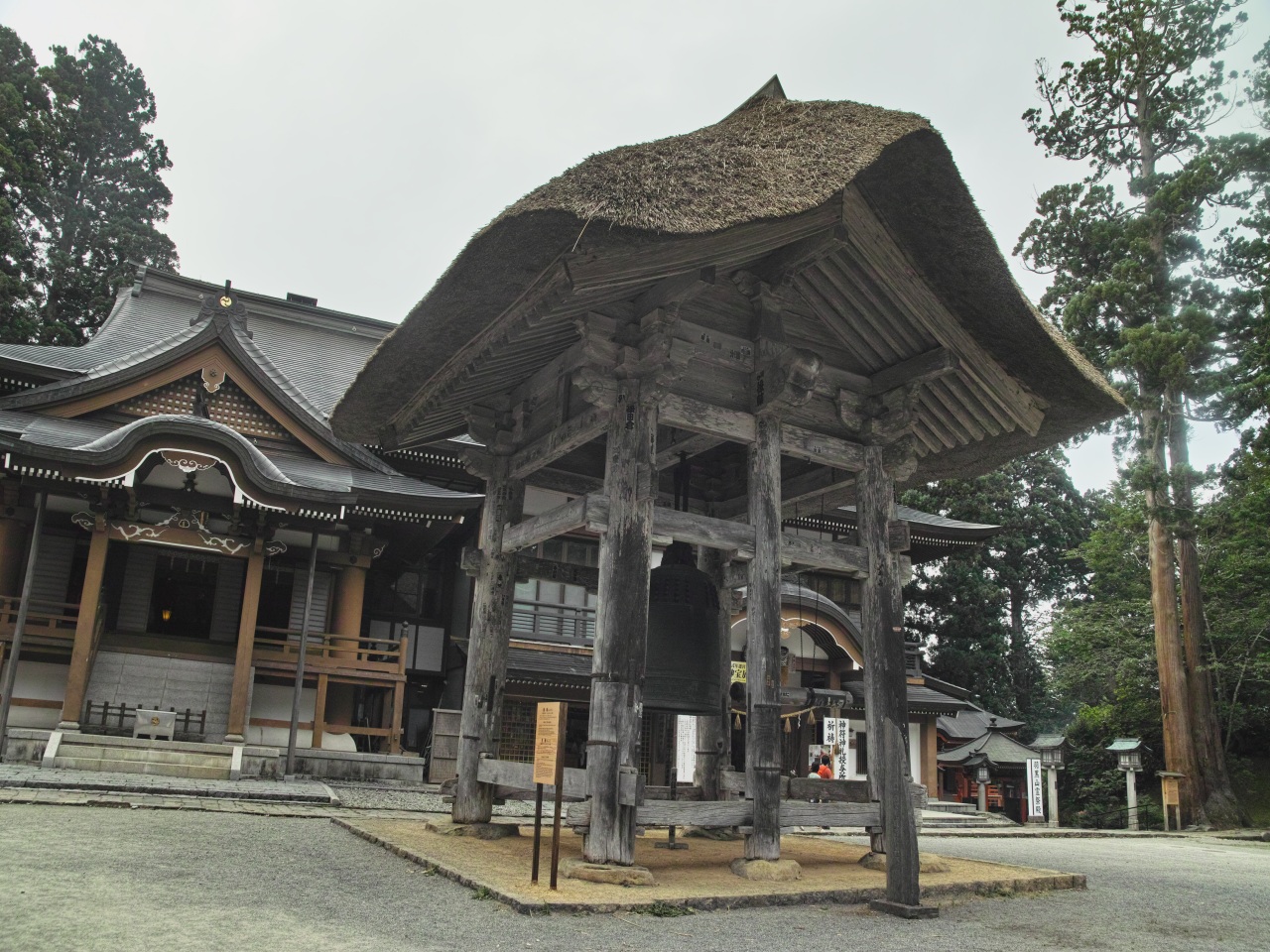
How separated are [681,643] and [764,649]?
796 millimetres

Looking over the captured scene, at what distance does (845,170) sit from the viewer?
5133mm

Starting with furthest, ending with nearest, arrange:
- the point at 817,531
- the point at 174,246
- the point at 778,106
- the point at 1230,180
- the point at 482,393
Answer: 1. the point at 174,246
2. the point at 817,531
3. the point at 1230,180
4. the point at 482,393
5. the point at 778,106

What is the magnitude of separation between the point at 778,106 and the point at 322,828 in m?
6.77

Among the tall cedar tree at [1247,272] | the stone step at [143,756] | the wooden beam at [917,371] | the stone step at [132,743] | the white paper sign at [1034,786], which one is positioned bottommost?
the white paper sign at [1034,786]

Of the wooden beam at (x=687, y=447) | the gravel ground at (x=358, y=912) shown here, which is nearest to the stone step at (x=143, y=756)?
the gravel ground at (x=358, y=912)

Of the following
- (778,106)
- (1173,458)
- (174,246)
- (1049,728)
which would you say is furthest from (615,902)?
(1049,728)

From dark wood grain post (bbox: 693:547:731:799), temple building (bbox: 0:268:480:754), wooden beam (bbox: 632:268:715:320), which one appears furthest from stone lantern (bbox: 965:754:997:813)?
wooden beam (bbox: 632:268:715:320)

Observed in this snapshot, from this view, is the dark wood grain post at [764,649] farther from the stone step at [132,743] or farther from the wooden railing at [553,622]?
the wooden railing at [553,622]

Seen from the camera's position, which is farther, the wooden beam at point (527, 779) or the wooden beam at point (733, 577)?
the wooden beam at point (733, 577)

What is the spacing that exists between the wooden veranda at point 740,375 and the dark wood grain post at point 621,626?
1 centimetres

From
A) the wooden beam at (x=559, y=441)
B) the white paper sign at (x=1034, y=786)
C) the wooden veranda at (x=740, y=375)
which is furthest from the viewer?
the white paper sign at (x=1034, y=786)

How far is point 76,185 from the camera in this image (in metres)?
31.7

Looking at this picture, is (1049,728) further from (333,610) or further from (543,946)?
(543,946)

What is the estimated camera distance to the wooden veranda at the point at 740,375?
5172mm
